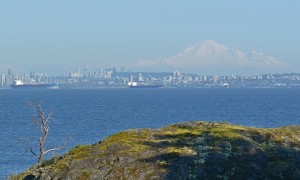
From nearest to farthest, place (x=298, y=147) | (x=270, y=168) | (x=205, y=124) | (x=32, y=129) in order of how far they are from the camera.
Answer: (x=270, y=168) < (x=298, y=147) < (x=205, y=124) < (x=32, y=129)

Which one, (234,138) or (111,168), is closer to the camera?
(111,168)

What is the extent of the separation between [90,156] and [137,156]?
1.99 metres

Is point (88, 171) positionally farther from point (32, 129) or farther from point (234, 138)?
point (32, 129)

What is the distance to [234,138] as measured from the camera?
29.7 meters

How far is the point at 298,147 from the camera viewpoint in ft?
96.8

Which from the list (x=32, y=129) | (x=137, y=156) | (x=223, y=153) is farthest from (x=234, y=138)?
(x=32, y=129)

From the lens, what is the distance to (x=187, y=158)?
28.2 meters

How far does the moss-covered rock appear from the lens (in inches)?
1081

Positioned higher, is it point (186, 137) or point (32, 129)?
point (186, 137)

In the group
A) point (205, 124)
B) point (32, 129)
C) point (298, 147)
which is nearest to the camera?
point (298, 147)

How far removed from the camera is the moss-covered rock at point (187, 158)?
27.5 metres

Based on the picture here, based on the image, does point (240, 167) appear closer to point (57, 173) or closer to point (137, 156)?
point (137, 156)

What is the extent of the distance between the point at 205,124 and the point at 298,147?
4.84m

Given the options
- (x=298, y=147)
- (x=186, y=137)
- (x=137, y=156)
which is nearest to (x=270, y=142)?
(x=298, y=147)
